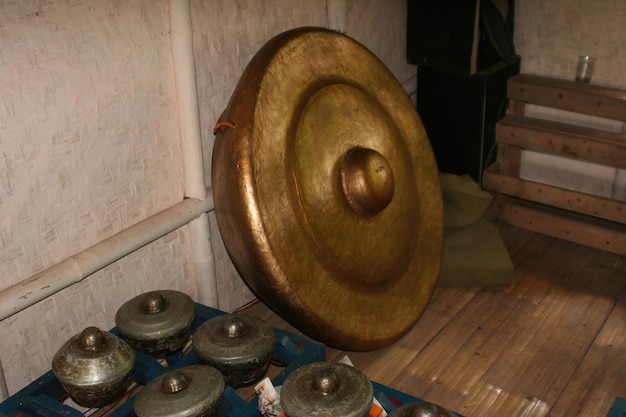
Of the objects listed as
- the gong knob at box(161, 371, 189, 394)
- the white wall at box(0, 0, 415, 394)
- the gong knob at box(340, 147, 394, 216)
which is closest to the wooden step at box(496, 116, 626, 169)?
the gong knob at box(340, 147, 394, 216)

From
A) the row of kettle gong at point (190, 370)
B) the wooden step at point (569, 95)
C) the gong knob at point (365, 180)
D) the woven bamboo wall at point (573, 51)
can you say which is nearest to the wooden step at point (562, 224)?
the woven bamboo wall at point (573, 51)

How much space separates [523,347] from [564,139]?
94 centimetres

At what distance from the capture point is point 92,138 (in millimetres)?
1853

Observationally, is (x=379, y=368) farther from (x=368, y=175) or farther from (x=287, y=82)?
(x=287, y=82)

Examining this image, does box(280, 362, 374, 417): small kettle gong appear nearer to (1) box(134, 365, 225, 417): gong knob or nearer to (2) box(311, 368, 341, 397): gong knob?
(2) box(311, 368, 341, 397): gong knob

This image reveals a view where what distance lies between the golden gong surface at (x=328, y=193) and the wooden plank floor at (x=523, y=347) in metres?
0.11

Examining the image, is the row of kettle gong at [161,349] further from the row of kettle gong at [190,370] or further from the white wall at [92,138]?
the white wall at [92,138]

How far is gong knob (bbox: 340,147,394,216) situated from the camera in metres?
2.16

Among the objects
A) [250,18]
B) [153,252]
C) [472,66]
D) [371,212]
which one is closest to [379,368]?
[371,212]

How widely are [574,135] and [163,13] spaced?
1644 mm

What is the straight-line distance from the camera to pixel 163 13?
6.45 ft

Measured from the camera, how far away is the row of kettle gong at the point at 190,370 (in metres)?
1.59

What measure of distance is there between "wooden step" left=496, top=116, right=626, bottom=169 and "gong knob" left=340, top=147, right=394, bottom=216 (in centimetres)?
99

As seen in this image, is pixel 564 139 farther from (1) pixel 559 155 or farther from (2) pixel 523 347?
(2) pixel 523 347
